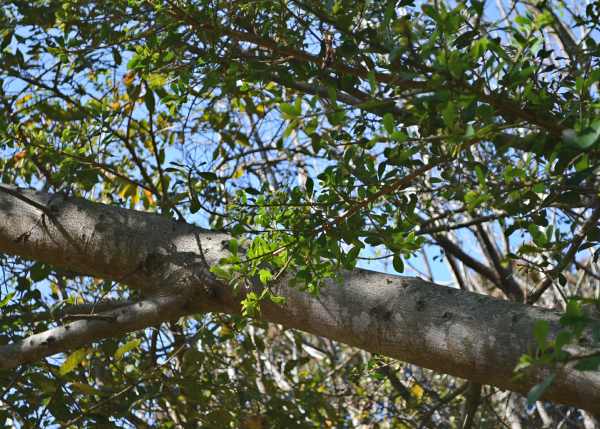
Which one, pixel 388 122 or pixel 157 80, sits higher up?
pixel 157 80

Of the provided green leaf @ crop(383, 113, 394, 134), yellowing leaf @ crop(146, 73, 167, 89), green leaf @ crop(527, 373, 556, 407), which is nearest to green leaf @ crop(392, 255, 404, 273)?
green leaf @ crop(383, 113, 394, 134)

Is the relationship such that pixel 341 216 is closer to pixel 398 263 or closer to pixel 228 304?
pixel 398 263

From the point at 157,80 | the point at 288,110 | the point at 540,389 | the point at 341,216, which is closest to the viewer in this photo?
the point at 540,389

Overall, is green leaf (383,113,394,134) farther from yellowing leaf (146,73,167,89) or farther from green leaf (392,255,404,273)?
yellowing leaf (146,73,167,89)

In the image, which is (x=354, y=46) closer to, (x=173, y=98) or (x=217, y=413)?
(x=173, y=98)

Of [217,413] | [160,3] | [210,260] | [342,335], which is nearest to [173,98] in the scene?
[160,3]

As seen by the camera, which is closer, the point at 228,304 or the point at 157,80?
the point at 228,304

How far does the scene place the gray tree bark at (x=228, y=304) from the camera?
1583 mm

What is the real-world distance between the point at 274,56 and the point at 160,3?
1.04ft

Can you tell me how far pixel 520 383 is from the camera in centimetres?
153

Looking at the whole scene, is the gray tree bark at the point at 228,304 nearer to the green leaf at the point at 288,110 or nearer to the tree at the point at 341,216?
the tree at the point at 341,216

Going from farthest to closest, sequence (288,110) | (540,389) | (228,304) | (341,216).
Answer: (228,304) → (341,216) → (288,110) → (540,389)

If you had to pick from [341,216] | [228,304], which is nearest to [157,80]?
[228,304]

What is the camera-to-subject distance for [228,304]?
1.93 metres
